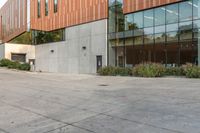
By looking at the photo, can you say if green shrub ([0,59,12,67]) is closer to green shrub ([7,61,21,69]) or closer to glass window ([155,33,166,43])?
green shrub ([7,61,21,69])

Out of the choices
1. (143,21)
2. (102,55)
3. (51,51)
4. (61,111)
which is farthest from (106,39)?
(61,111)

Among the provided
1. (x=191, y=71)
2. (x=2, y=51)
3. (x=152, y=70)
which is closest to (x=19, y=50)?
(x=2, y=51)

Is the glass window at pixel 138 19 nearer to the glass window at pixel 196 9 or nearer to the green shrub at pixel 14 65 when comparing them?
the glass window at pixel 196 9

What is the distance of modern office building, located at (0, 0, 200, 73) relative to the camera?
22016 millimetres

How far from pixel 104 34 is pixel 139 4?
213 inches

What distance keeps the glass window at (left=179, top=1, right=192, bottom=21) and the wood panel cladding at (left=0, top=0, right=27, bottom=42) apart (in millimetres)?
27171

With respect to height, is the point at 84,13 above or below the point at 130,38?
above

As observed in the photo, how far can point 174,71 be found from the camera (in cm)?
2044

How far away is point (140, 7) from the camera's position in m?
24.7

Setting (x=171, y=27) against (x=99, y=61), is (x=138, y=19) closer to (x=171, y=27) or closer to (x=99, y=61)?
(x=171, y=27)

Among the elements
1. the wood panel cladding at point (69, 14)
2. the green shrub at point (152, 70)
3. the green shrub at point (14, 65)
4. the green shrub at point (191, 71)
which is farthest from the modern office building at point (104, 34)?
the green shrub at point (14, 65)

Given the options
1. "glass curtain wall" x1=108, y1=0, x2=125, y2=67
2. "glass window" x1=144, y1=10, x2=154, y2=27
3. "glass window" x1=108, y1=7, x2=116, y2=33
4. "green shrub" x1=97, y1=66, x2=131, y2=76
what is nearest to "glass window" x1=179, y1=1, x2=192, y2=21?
"glass window" x1=144, y1=10, x2=154, y2=27

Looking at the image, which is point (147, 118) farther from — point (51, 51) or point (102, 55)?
point (51, 51)

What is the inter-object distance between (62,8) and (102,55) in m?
10.8
